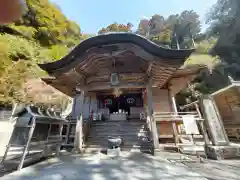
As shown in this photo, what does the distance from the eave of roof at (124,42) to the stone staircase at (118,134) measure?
4.25m

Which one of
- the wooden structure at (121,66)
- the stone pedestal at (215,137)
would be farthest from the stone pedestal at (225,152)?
the wooden structure at (121,66)

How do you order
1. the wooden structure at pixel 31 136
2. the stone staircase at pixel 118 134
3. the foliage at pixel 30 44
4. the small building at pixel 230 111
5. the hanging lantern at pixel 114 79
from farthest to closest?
1. the foliage at pixel 30 44
2. the small building at pixel 230 111
3. the hanging lantern at pixel 114 79
4. the stone staircase at pixel 118 134
5. the wooden structure at pixel 31 136

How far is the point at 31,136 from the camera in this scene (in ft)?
13.5

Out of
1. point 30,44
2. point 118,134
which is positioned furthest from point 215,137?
point 30,44

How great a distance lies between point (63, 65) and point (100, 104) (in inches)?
295

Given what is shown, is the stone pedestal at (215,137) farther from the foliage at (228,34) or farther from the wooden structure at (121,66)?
the foliage at (228,34)

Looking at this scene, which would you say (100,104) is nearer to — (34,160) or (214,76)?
(34,160)

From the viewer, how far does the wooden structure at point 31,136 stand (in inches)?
160

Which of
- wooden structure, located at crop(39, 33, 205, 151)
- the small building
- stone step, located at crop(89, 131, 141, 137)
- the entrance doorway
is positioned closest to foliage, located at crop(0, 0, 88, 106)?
the entrance doorway

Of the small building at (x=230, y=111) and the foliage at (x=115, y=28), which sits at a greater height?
the foliage at (x=115, y=28)

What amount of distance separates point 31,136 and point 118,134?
4.69 metres

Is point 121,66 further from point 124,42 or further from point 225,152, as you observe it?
point 225,152

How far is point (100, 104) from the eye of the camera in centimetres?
1336

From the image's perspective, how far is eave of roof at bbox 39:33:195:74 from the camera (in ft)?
18.6
